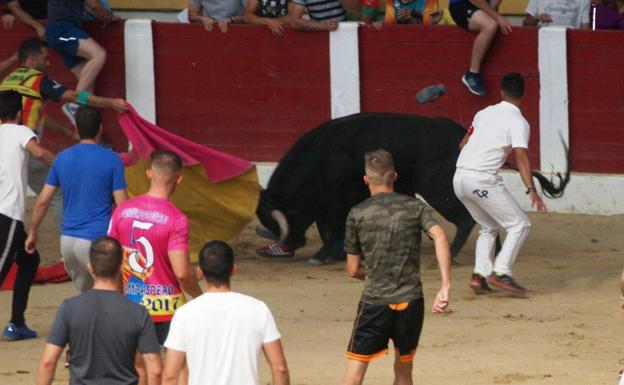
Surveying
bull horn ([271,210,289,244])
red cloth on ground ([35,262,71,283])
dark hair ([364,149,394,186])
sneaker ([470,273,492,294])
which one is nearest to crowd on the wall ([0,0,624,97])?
bull horn ([271,210,289,244])

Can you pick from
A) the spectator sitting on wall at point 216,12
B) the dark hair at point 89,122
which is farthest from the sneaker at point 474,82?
the dark hair at point 89,122

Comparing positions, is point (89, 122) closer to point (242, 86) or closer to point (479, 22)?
point (479, 22)

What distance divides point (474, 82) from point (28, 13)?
418 cm

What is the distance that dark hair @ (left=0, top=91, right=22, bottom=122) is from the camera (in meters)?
8.46

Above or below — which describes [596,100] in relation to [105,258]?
below

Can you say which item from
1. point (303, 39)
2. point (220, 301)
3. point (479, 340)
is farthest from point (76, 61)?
point (220, 301)

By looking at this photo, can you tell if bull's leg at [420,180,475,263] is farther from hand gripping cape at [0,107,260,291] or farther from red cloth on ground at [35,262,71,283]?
red cloth on ground at [35,262,71,283]

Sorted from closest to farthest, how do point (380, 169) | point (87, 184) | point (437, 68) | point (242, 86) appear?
point (380, 169) → point (87, 184) → point (437, 68) → point (242, 86)

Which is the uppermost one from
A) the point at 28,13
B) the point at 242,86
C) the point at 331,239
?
the point at 28,13

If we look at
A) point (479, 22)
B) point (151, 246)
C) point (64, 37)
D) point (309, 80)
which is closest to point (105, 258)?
point (151, 246)

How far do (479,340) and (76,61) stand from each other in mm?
5990

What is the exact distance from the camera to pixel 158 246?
6711 millimetres

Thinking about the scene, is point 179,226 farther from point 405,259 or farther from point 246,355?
point 246,355

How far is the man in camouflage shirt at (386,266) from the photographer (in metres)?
6.68
